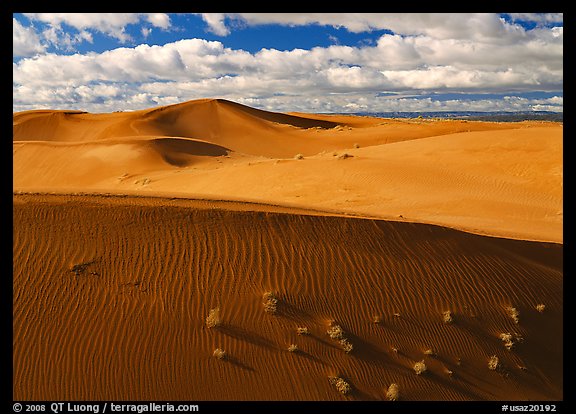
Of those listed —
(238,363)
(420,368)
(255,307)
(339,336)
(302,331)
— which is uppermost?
(255,307)

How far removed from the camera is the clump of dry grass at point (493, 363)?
922 centimetres

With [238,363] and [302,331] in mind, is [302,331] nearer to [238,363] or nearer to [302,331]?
[302,331]

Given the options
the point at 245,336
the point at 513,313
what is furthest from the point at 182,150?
the point at 513,313

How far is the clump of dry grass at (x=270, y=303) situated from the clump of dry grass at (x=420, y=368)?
273cm

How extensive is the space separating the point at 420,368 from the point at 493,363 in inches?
61.7

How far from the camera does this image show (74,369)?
778cm

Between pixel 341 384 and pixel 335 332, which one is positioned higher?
pixel 335 332

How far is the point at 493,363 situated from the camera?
9258 millimetres

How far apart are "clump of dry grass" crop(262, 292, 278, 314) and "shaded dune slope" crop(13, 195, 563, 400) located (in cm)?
12

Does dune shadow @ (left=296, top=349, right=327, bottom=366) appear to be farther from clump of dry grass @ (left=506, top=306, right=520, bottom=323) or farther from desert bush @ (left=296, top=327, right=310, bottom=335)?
clump of dry grass @ (left=506, top=306, right=520, bottom=323)

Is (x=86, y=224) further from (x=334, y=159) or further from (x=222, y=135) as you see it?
(x=222, y=135)

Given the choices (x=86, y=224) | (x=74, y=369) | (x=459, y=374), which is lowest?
(x=459, y=374)

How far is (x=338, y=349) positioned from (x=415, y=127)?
2076 inches
